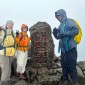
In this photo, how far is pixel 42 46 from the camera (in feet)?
65.0

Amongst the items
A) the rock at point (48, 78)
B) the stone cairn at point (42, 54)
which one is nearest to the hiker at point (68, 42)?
the rock at point (48, 78)

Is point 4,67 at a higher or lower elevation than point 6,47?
lower

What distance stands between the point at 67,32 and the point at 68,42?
455 mm

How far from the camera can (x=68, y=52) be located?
17.4m

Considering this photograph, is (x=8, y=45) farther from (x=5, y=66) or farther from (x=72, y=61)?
(x=72, y=61)

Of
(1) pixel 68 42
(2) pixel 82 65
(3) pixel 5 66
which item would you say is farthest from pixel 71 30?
(2) pixel 82 65

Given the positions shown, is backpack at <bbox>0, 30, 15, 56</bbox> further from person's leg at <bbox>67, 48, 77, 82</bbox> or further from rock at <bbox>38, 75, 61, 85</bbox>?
person's leg at <bbox>67, 48, 77, 82</bbox>

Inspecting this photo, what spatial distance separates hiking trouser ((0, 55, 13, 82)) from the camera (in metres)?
18.1

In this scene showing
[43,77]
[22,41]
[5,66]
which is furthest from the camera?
[43,77]

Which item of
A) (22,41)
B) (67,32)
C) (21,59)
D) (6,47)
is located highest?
(67,32)

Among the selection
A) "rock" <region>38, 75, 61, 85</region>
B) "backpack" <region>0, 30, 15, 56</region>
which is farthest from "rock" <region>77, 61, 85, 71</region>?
"backpack" <region>0, 30, 15, 56</region>

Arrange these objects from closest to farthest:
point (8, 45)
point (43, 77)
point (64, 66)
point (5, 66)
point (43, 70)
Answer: point (64, 66) < point (8, 45) < point (5, 66) < point (43, 77) < point (43, 70)

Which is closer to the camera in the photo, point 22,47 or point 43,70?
point 22,47

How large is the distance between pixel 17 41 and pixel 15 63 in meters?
1.77
